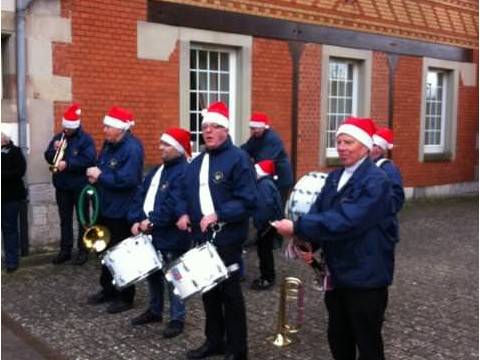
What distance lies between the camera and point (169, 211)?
4949 mm

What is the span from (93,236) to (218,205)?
206 cm

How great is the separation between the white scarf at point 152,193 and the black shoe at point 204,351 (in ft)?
3.97

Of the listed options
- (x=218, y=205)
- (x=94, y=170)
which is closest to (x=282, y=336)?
(x=218, y=205)

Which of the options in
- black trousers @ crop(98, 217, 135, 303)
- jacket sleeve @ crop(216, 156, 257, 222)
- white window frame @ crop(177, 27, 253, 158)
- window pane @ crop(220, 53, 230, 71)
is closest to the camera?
jacket sleeve @ crop(216, 156, 257, 222)

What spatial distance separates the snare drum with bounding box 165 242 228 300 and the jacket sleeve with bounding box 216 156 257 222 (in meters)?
0.25

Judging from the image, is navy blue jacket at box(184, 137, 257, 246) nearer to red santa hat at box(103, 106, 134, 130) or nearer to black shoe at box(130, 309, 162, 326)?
black shoe at box(130, 309, 162, 326)

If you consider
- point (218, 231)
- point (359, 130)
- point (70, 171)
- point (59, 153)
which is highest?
point (359, 130)

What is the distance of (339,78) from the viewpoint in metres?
12.0

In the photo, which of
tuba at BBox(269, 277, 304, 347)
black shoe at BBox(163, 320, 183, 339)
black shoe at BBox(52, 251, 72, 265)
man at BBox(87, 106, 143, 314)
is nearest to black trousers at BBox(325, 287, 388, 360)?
tuba at BBox(269, 277, 304, 347)

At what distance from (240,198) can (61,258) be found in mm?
4046

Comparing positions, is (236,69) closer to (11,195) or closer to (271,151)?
(271,151)

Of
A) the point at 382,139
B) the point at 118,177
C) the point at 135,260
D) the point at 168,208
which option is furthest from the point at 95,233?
the point at 382,139

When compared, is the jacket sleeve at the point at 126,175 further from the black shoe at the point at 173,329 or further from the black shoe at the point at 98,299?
the black shoe at the point at 173,329

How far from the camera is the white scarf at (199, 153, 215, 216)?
434cm
